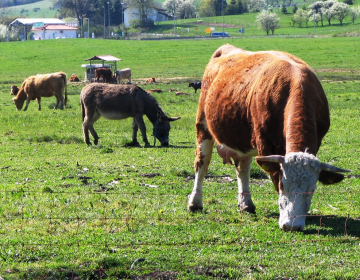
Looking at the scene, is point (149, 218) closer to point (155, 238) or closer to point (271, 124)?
point (155, 238)

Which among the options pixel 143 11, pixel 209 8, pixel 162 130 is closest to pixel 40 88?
pixel 162 130

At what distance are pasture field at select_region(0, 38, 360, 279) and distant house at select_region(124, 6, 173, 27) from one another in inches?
5652

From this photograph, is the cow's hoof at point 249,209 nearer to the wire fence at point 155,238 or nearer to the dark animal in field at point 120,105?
the wire fence at point 155,238

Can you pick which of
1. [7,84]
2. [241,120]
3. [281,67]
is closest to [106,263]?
[241,120]

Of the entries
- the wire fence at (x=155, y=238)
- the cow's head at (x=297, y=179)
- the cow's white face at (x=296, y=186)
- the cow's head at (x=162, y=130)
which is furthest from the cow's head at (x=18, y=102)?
the cow's white face at (x=296, y=186)

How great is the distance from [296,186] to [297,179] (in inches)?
4.2

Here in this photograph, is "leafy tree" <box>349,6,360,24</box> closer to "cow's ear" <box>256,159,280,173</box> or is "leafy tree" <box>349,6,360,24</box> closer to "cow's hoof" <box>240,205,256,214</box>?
"cow's hoof" <box>240,205,256,214</box>

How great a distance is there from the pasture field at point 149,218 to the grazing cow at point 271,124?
50cm

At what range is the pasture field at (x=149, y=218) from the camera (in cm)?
675

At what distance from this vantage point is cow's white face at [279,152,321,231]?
686 centimetres

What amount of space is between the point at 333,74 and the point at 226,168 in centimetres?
4015

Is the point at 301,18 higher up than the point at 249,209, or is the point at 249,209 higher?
the point at 301,18

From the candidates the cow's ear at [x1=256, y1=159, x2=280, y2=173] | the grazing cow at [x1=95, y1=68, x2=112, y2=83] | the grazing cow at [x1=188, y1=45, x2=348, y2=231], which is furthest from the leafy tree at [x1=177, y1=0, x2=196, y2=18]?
the cow's ear at [x1=256, y1=159, x2=280, y2=173]

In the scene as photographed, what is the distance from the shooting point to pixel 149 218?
29.5 ft
